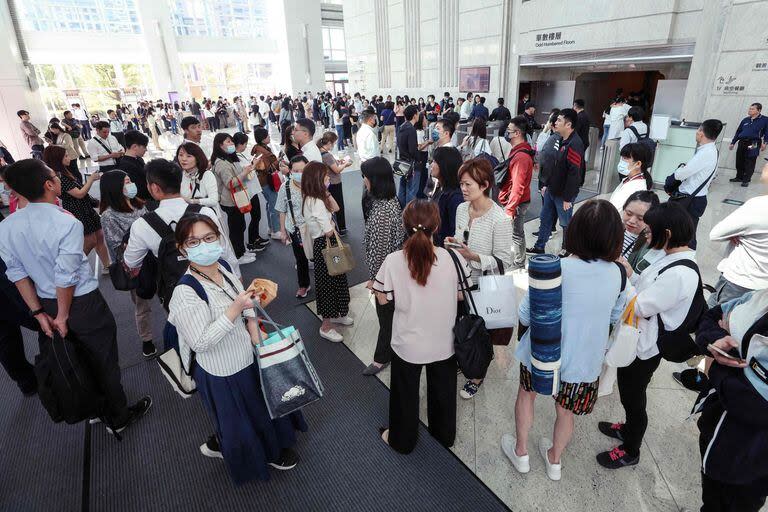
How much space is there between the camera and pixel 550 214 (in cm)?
480

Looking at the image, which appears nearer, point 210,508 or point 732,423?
point 732,423

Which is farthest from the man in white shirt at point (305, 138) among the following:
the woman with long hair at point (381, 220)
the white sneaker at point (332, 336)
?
the white sneaker at point (332, 336)

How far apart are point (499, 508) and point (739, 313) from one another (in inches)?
59.0

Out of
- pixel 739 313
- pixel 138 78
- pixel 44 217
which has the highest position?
pixel 138 78

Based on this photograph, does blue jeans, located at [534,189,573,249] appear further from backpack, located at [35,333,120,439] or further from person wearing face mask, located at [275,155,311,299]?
backpack, located at [35,333,120,439]

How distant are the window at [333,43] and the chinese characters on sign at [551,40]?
21952 millimetres

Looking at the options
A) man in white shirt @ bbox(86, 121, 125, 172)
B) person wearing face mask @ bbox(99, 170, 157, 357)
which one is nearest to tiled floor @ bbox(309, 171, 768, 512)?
person wearing face mask @ bbox(99, 170, 157, 357)

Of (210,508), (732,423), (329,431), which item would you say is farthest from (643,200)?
(210,508)

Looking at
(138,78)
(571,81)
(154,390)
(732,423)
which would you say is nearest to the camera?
(732,423)

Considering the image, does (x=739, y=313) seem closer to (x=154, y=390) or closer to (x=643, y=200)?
(x=643, y=200)

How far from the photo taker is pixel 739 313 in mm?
1484

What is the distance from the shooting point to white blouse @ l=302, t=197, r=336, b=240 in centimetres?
321

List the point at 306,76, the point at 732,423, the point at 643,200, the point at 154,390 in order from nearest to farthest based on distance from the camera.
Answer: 1. the point at 732,423
2. the point at 643,200
3. the point at 154,390
4. the point at 306,76

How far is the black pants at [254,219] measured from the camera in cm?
529
